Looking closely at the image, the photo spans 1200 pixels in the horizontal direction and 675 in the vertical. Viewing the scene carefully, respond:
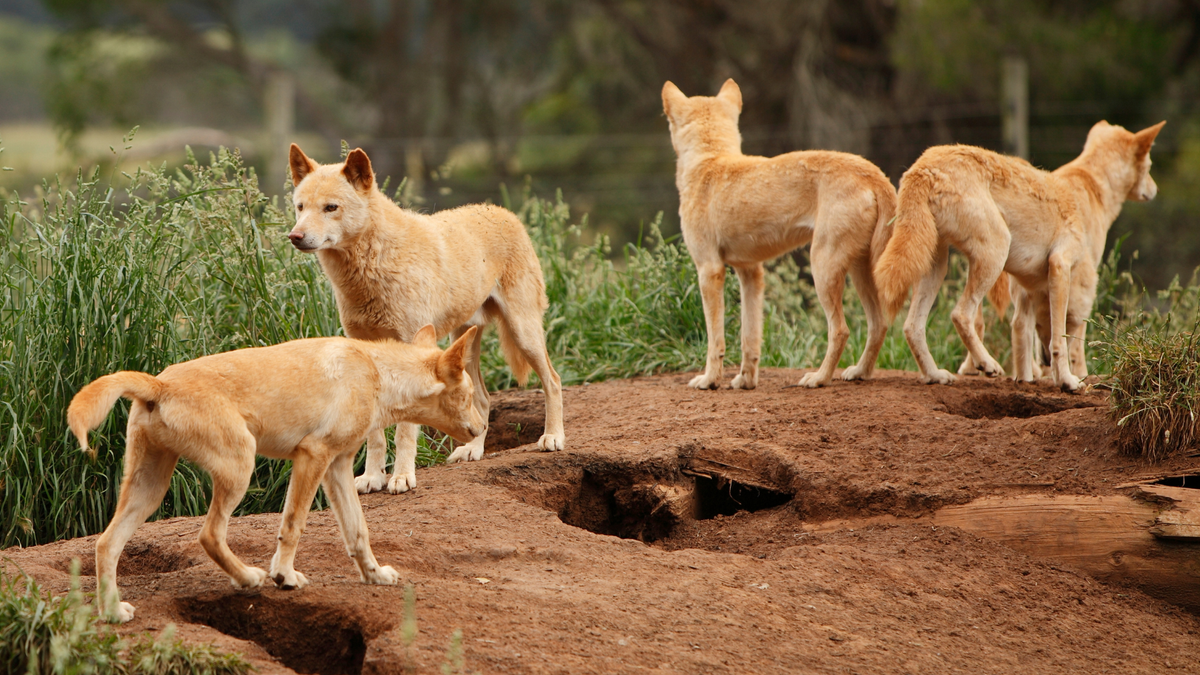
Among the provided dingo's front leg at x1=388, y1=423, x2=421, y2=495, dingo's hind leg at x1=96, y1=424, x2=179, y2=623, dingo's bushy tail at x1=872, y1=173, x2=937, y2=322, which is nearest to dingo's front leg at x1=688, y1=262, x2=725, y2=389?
dingo's bushy tail at x1=872, y1=173, x2=937, y2=322

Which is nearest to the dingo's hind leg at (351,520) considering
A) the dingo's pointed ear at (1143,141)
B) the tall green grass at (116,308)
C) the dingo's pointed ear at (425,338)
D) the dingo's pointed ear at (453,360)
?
the dingo's pointed ear at (453,360)

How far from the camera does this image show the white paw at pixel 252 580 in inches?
139

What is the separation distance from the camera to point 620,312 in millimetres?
7906

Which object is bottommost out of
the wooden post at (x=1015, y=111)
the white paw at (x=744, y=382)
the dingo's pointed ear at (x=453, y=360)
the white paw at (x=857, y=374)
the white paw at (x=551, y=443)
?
the white paw at (x=551, y=443)

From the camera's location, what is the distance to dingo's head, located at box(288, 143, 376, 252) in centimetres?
462

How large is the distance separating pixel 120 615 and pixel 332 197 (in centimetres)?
213

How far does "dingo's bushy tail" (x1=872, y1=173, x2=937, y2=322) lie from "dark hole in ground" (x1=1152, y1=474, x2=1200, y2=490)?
176 centimetres

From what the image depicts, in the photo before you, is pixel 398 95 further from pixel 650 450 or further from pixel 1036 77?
pixel 650 450

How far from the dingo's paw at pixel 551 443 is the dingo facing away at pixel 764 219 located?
153 cm

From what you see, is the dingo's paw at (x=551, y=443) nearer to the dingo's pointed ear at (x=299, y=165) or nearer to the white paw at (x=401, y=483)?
the white paw at (x=401, y=483)

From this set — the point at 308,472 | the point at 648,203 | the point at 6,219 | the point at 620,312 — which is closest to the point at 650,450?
the point at 308,472

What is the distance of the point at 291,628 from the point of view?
3459mm

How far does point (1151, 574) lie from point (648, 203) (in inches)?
530

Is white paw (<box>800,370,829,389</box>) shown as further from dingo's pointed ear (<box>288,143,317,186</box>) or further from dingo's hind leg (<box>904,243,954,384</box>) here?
dingo's pointed ear (<box>288,143,317,186</box>)
